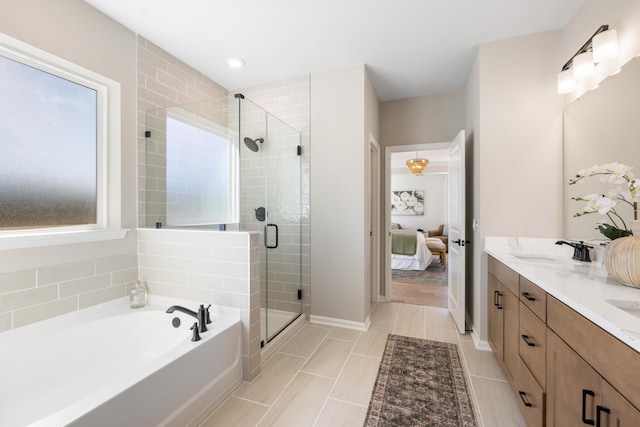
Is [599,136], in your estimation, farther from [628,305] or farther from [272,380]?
[272,380]

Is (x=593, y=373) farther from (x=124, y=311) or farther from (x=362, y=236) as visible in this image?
(x=124, y=311)

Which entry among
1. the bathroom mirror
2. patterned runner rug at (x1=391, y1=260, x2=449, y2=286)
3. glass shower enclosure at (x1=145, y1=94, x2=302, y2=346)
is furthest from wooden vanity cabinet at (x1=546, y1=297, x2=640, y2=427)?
patterned runner rug at (x1=391, y1=260, x2=449, y2=286)

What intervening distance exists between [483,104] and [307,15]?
166 cm

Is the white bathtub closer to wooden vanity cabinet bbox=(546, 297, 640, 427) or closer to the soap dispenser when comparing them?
the soap dispenser

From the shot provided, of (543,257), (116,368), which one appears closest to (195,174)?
(116,368)

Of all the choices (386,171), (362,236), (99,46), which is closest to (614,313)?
(362,236)

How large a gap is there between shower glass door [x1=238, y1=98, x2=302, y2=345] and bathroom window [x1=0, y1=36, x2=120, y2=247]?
3.31ft

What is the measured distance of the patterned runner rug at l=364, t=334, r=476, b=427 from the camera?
1574mm

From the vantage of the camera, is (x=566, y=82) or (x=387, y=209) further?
(x=387, y=209)

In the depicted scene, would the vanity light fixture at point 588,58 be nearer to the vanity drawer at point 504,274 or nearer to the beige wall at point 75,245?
the vanity drawer at point 504,274

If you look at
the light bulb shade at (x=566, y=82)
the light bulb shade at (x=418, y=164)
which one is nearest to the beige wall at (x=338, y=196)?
the light bulb shade at (x=566, y=82)

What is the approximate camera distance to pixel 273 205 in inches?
102

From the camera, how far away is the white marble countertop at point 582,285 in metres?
0.82

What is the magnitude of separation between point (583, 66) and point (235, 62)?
9.31ft
